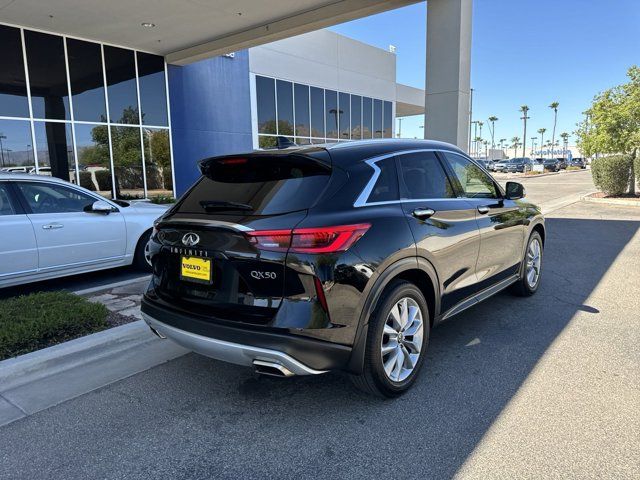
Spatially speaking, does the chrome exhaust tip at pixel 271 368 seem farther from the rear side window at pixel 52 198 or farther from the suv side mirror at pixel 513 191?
the rear side window at pixel 52 198

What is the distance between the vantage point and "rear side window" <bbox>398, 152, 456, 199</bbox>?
359 cm

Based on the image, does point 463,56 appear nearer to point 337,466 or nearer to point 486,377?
point 486,377

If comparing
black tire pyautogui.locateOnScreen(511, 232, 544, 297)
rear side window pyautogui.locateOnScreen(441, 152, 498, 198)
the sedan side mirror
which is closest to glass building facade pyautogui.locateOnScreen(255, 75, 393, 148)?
the sedan side mirror

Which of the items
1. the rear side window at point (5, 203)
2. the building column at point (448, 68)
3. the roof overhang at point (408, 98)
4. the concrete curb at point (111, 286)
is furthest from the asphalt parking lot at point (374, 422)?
the roof overhang at point (408, 98)

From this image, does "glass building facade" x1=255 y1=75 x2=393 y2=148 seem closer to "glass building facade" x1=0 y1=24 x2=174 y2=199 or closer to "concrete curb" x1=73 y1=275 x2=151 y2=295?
"glass building facade" x1=0 y1=24 x2=174 y2=199

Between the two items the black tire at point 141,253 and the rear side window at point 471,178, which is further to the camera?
the black tire at point 141,253

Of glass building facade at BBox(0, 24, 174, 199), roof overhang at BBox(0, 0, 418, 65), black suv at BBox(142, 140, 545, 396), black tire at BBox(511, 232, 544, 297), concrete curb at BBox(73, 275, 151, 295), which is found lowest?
concrete curb at BBox(73, 275, 151, 295)

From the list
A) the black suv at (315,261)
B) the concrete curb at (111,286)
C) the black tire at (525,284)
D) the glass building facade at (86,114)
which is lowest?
the concrete curb at (111,286)

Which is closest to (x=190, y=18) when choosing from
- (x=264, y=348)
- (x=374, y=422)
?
(x=264, y=348)

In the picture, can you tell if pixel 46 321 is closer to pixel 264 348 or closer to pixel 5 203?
pixel 5 203

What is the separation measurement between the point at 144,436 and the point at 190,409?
0.38 metres

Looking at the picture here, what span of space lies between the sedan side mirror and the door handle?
4.75 meters

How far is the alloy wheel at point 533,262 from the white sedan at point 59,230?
531cm

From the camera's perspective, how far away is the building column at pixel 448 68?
9312 mm
